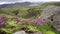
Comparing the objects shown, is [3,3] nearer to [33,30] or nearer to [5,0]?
[5,0]

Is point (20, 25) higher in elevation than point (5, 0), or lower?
lower

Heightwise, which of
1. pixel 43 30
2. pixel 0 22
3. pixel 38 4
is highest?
pixel 38 4

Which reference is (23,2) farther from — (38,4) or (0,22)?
(0,22)

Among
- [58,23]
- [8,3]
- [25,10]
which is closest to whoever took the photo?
[58,23]

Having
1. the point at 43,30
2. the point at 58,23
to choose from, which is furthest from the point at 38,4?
the point at 43,30

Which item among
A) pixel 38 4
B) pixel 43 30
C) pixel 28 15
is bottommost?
pixel 43 30

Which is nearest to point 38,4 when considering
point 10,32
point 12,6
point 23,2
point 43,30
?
point 23,2

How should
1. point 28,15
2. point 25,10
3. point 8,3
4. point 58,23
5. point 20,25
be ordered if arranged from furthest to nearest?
point 8,3 < point 25,10 < point 28,15 < point 58,23 < point 20,25

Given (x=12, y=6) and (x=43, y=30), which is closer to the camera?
(x=43, y=30)

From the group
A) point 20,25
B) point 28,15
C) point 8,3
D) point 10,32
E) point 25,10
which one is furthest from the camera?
point 8,3
